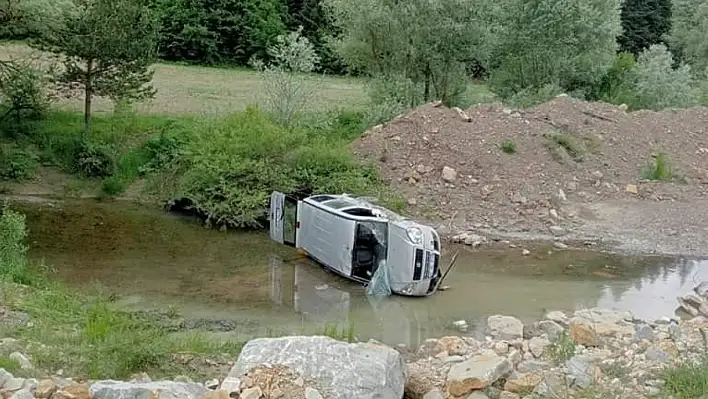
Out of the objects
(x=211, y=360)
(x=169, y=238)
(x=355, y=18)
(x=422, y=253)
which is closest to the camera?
(x=211, y=360)

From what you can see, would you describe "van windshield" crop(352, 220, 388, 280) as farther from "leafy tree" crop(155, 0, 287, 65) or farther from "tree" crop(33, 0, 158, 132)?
"leafy tree" crop(155, 0, 287, 65)

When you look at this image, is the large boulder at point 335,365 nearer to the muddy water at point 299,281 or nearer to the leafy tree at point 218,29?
the muddy water at point 299,281

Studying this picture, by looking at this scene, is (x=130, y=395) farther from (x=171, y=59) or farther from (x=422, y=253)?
(x=171, y=59)

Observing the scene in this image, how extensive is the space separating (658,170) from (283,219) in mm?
12473

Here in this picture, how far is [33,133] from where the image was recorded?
1070 inches

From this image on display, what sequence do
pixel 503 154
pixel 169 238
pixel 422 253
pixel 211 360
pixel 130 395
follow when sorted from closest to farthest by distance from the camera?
1. pixel 130 395
2. pixel 211 360
3. pixel 422 253
4. pixel 169 238
5. pixel 503 154

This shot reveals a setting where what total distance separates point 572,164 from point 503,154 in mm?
2167

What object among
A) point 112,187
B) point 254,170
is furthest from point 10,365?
point 112,187

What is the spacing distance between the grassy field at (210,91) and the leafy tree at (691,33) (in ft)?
45.4

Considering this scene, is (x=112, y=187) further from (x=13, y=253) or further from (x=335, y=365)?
(x=335, y=365)

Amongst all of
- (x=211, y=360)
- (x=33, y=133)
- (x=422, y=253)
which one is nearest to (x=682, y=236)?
(x=422, y=253)

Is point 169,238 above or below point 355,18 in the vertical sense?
below

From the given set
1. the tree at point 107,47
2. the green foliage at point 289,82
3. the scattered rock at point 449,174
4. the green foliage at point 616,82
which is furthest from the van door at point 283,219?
the green foliage at point 616,82

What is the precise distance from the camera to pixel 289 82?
2619cm
